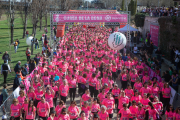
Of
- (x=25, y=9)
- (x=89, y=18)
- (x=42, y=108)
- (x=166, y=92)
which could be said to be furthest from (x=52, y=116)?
(x=25, y=9)

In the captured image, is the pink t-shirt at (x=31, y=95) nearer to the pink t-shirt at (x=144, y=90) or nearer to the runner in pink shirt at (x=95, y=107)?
the runner in pink shirt at (x=95, y=107)

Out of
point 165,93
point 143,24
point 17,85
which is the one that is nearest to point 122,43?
point 165,93

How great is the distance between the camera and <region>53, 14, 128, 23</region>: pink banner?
17.5m

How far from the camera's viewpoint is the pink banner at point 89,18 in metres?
17.5

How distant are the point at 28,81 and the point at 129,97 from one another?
192 inches

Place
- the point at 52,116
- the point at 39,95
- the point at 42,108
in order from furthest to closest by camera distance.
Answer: the point at 39,95 → the point at 42,108 → the point at 52,116

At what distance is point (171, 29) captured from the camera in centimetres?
1897

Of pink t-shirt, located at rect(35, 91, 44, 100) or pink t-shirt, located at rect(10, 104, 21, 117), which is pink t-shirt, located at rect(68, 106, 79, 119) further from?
pink t-shirt, located at rect(35, 91, 44, 100)

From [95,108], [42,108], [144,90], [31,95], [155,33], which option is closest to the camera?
[95,108]

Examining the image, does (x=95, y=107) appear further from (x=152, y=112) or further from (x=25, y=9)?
(x=25, y=9)

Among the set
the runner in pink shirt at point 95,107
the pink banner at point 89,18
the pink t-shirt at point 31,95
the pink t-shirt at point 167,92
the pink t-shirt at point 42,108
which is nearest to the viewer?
the runner in pink shirt at point 95,107

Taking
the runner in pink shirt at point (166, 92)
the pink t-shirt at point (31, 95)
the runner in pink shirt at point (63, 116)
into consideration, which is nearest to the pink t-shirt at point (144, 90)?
the runner in pink shirt at point (166, 92)

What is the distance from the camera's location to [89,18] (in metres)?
17.7

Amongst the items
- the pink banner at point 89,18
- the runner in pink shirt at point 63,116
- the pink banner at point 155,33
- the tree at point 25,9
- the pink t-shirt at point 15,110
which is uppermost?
the tree at point 25,9
